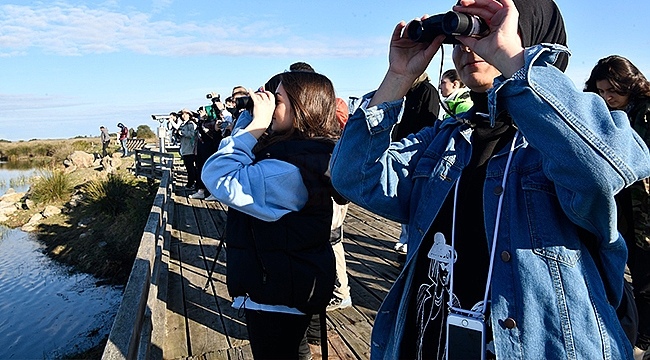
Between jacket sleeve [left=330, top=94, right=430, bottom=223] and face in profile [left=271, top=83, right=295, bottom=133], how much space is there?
772 millimetres

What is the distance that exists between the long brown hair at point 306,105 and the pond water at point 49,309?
25.4 feet

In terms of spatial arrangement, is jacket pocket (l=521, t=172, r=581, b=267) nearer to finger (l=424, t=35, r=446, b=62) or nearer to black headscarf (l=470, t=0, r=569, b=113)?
black headscarf (l=470, t=0, r=569, b=113)

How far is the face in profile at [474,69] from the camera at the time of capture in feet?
4.11

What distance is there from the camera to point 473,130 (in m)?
1.30

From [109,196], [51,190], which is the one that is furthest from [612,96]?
[51,190]

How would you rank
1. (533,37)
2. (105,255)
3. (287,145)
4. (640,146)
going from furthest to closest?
(105,255), (287,145), (533,37), (640,146)

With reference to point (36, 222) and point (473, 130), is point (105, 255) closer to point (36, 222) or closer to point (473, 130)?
point (36, 222)

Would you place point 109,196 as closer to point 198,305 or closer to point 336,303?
point 198,305

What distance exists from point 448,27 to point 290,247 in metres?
1.22

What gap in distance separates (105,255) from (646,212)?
1239 cm

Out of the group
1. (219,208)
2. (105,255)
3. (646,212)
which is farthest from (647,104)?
(105,255)

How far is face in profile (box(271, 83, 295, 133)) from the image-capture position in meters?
2.10

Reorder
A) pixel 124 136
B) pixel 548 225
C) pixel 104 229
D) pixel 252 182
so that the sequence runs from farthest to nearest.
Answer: pixel 124 136
pixel 104 229
pixel 252 182
pixel 548 225

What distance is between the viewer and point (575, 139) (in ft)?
3.10
